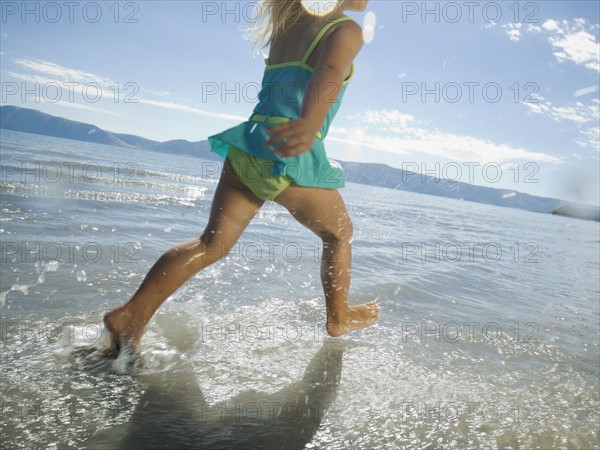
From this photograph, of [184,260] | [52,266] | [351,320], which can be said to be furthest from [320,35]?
[52,266]

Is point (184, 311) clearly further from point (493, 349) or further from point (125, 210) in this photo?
point (125, 210)

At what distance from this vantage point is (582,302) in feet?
15.4

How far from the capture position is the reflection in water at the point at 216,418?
1.38 m

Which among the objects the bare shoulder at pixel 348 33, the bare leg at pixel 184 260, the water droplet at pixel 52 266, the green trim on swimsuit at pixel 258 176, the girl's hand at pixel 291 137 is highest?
the bare shoulder at pixel 348 33

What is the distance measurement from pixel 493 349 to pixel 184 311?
2005mm

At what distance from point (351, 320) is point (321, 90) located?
127cm

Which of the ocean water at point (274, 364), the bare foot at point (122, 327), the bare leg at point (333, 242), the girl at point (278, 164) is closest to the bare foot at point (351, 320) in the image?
the bare leg at point (333, 242)

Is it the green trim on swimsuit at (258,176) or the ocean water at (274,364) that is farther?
the green trim on swimsuit at (258,176)

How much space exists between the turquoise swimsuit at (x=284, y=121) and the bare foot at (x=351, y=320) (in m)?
0.77

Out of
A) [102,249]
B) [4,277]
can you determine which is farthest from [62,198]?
[4,277]

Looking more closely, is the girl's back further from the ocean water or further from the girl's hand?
the ocean water

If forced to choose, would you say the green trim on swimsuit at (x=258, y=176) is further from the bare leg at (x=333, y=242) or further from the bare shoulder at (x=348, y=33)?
the bare shoulder at (x=348, y=33)

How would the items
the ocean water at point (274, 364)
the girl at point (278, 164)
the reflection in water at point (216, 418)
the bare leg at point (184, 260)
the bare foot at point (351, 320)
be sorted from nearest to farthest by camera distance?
1. the reflection in water at point (216, 418)
2. the ocean water at point (274, 364)
3. the girl at point (278, 164)
4. the bare leg at point (184, 260)
5. the bare foot at point (351, 320)

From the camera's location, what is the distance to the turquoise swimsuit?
66.2 inches
